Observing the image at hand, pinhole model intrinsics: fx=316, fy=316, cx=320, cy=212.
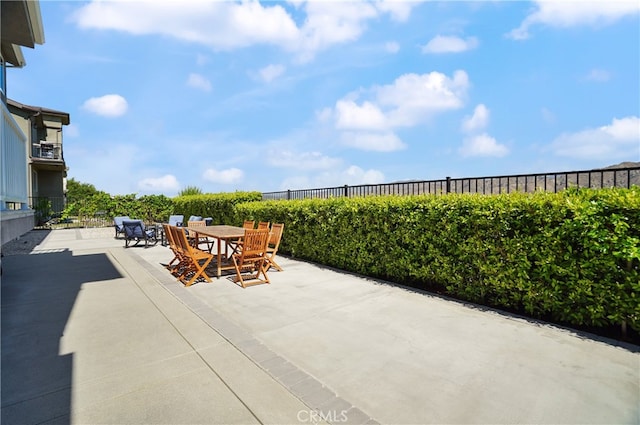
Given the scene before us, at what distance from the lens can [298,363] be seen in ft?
9.78

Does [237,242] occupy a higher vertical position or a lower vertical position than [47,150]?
lower

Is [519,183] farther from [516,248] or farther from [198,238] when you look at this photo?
[198,238]

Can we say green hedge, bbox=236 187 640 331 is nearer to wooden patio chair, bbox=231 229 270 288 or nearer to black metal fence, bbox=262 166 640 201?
black metal fence, bbox=262 166 640 201

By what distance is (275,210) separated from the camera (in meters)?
9.10

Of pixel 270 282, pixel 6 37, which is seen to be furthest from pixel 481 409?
pixel 6 37

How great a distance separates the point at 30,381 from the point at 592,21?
893 centimetres

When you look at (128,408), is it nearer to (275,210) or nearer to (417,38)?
(275,210)

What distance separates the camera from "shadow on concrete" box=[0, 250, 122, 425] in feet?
7.78

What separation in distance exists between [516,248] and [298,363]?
3217 mm

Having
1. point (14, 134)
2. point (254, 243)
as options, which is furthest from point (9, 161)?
point (254, 243)

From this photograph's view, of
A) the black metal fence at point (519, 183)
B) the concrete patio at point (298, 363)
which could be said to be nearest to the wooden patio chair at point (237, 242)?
the concrete patio at point (298, 363)

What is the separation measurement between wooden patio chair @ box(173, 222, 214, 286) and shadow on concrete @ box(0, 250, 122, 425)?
1.66 m

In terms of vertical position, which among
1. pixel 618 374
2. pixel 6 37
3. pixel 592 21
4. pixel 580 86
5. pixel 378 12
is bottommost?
pixel 618 374

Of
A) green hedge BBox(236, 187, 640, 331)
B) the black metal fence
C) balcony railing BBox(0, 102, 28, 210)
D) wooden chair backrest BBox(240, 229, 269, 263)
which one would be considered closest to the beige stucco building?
balcony railing BBox(0, 102, 28, 210)
